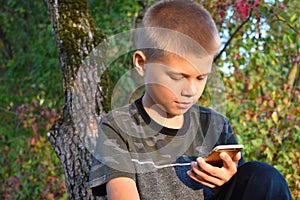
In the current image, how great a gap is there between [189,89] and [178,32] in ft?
0.68

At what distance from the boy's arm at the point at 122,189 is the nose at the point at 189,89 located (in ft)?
1.13

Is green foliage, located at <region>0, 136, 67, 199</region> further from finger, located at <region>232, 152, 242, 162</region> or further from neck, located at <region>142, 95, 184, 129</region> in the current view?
finger, located at <region>232, 152, 242, 162</region>

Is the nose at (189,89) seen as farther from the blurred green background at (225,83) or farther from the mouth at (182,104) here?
the blurred green background at (225,83)

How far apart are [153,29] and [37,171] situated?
2978 mm

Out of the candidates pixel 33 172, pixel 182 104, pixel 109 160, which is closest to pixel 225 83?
pixel 33 172

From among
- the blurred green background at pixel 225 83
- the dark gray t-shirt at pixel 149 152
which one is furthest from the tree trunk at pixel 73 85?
the blurred green background at pixel 225 83

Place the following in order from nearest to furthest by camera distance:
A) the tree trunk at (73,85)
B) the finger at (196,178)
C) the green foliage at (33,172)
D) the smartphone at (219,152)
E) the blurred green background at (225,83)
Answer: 1. the smartphone at (219,152)
2. the finger at (196,178)
3. the tree trunk at (73,85)
4. the blurred green background at (225,83)
5. the green foliage at (33,172)

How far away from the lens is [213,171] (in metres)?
1.85

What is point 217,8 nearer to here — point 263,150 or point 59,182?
point 263,150

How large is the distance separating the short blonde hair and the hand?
1.19ft

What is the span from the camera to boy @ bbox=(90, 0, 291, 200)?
1.84 meters

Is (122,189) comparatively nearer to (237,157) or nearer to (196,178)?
(196,178)

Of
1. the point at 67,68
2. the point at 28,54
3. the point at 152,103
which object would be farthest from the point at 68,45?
the point at 28,54

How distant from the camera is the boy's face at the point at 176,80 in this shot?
182 centimetres
